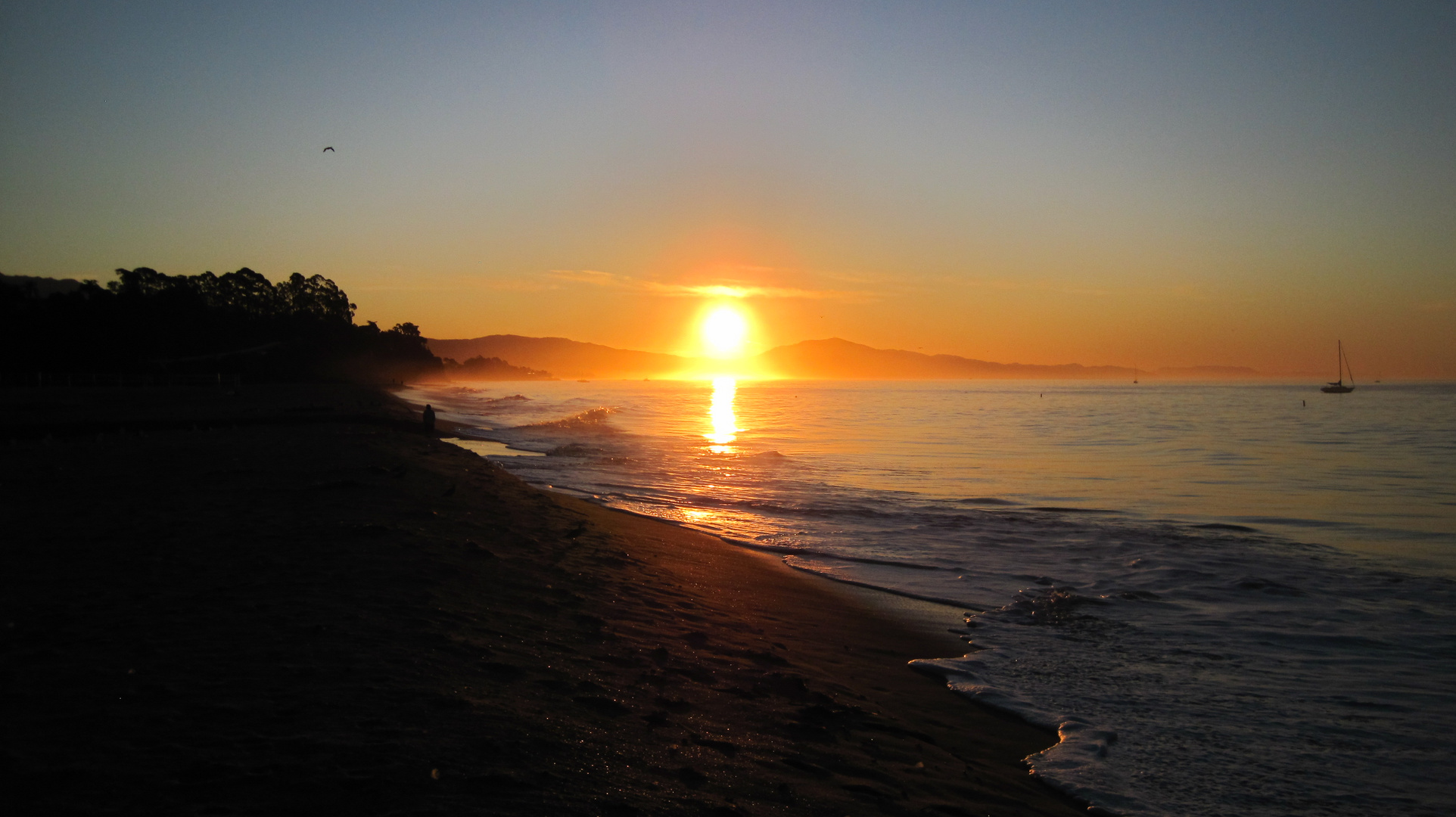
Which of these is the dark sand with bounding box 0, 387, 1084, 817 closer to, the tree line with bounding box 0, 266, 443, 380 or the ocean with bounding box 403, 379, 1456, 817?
the ocean with bounding box 403, 379, 1456, 817

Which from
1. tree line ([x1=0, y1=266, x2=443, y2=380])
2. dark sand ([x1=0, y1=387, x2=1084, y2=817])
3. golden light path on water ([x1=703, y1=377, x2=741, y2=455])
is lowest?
golden light path on water ([x1=703, y1=377, x2=741, y2=455])

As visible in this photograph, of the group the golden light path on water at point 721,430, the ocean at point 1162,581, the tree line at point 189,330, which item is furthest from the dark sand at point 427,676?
the tree line at point 189,330

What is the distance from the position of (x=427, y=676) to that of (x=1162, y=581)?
37.3 ft

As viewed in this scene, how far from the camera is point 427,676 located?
208 inches

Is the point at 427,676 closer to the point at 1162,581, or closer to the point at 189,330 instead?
the point at 1162,581

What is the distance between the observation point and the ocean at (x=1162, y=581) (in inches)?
248

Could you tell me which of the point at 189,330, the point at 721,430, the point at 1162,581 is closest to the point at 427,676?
the point at 1162,581

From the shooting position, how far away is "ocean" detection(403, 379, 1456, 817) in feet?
20.7

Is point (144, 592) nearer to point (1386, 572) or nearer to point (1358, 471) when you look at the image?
point (1386, 572)

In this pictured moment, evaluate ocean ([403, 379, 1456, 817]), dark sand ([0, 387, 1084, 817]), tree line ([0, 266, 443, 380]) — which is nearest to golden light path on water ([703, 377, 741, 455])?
ocean ([403, 379, 1456, 817])

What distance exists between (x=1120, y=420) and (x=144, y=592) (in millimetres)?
64096

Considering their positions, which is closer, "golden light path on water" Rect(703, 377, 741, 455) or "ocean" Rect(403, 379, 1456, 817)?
"ocean" Rect(403, 379, 1456, 817)

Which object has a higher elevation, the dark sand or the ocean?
the dark sand

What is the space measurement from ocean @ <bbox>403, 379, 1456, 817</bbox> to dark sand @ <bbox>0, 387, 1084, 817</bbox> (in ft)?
3.47
